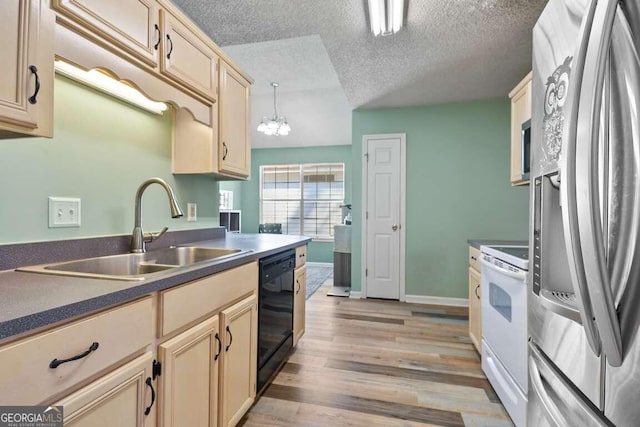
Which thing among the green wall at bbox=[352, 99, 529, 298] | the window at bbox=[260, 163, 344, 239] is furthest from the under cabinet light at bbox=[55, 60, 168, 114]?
the window at bbox=[260, 163, 344, 239]

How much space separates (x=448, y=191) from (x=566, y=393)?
3.23 metres

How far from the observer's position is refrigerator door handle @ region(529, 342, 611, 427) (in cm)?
73

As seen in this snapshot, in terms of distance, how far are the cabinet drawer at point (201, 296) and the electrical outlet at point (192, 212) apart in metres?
0.83

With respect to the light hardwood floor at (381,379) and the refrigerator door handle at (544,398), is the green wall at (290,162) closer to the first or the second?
the light hardwood floor at (381,379)

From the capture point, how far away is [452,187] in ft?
12.5

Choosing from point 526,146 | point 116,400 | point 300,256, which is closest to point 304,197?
point 300,256

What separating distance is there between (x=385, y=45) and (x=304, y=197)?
4.70m

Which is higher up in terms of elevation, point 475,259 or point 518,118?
Answer: point 518,118

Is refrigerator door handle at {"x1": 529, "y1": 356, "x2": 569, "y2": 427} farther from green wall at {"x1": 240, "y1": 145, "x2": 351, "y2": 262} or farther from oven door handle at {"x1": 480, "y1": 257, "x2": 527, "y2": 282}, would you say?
green wall at {"x1": 240, "y1": 145, "x2": 351, "y2": 262}

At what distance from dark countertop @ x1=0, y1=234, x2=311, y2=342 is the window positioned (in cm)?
573

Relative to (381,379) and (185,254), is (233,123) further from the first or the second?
(381,379)

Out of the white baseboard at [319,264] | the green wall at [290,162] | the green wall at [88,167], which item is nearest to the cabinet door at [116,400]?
the green wall at [88,167]

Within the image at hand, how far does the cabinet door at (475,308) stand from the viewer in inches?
91.9

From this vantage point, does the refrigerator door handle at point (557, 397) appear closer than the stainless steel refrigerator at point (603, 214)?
No
